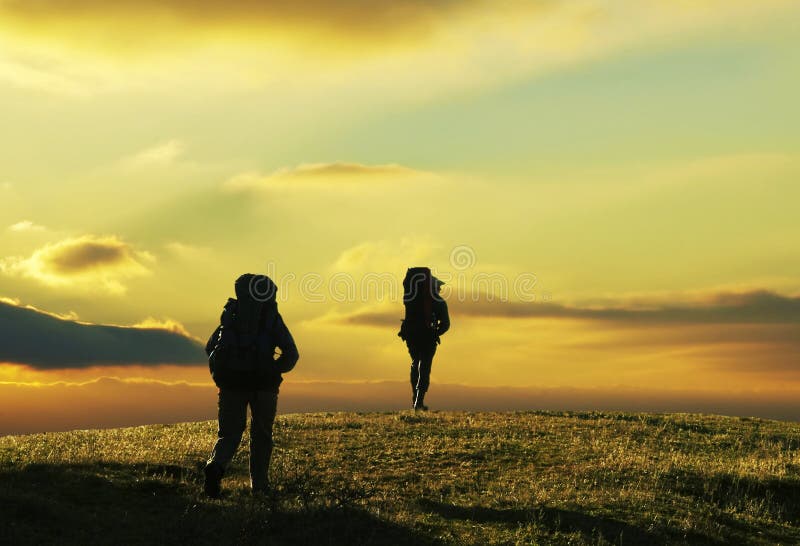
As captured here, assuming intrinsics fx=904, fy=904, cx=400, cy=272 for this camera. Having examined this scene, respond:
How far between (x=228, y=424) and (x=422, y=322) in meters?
13.2

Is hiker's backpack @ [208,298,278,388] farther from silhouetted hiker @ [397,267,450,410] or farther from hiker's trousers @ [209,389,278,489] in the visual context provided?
silhouetted hiker @ [397,267,450,410]

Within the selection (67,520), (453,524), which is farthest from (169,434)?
(453,524)

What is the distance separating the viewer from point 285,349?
15883mm

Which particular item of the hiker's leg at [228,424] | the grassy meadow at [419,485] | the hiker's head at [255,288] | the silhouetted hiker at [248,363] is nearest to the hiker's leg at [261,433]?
the silhouetted hiker at [248,363]

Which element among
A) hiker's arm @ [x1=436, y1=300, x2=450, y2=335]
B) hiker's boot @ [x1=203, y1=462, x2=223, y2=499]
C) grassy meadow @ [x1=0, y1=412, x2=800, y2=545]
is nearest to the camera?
grassy meadow @ [x1=0, y1=412, x2=800, y2=545]

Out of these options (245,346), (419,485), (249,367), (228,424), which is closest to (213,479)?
(228,424)

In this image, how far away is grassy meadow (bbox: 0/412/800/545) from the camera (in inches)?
549

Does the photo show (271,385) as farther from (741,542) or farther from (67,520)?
(741,542)

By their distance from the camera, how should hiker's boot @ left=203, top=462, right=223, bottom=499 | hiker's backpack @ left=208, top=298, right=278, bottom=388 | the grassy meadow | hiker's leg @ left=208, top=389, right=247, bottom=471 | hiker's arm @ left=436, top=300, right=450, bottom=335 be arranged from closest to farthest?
the grassy meadow
hiker's backpack @ left=208, top=298, right=278, bottom=388
hiker's boot @ left=203, top=462, right=223, bottom=499
hiker's leg @ left=208, top=389, right=247, bottom=471
hiker's arm @ left=436, top=300, right=450, bottom=335

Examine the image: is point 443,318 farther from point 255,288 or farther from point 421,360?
point 255,288

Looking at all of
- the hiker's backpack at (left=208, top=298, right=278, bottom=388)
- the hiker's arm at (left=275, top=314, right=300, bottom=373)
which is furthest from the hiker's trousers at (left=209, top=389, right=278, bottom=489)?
the hiker's arm at (left=275, top=314, right=300, bottom=373)

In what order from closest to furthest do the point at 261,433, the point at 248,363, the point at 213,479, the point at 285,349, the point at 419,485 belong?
the point at 248,363, the point at 213,479, the point at 285,349, the point at 261,433, the point at 419,485

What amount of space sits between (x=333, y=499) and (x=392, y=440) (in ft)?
23.1

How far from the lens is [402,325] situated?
29.0 meters
